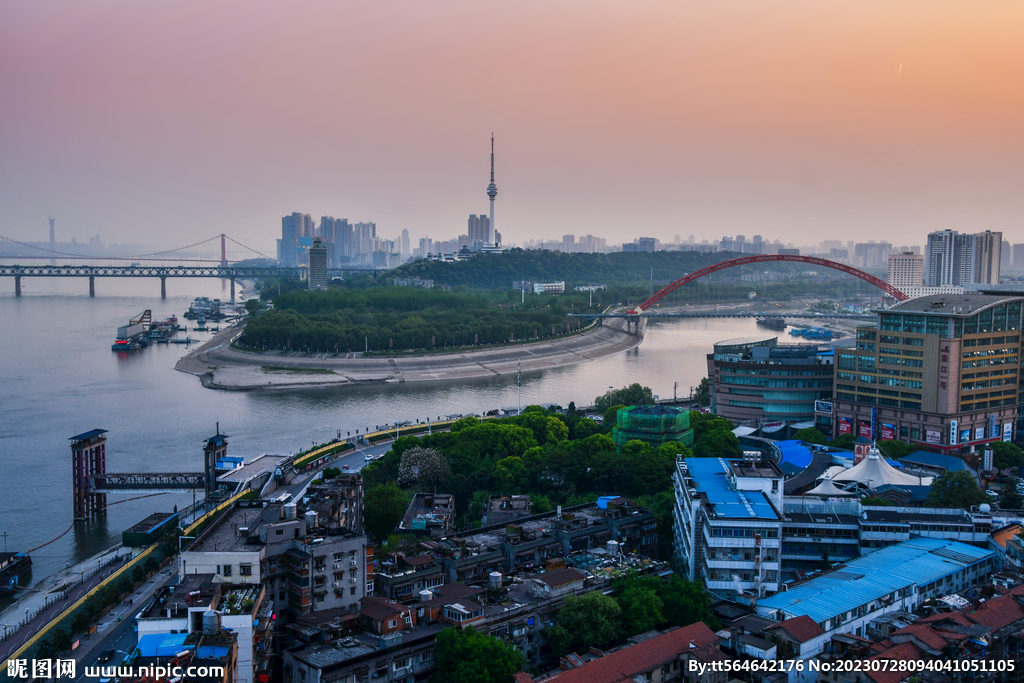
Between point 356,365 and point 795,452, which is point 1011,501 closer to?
point 795,452

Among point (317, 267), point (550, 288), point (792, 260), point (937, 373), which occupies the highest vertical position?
point (792, 260)

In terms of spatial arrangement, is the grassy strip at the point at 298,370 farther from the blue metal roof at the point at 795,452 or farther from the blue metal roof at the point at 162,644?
the blue metal roof at the point at 162,644

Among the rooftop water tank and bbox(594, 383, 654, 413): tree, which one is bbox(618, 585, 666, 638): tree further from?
bbox(594, 383, 654, 413): tree

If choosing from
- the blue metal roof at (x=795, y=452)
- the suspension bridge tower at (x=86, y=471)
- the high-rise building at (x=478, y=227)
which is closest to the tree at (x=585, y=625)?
the blue metal roof at (x=795, y=452)

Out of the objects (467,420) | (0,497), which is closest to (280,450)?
(467,420)

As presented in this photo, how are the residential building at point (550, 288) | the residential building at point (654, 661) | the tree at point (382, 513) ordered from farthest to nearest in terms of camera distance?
the residential building at point (550, 288), the tree at point (382, 513), the residential building at point (654, 661)

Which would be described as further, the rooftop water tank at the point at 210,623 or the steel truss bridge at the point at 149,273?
the steel truss bridge at the point at 149,273

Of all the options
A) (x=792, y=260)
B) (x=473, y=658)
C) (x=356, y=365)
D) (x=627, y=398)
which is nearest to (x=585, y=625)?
(x=473, y=658)
